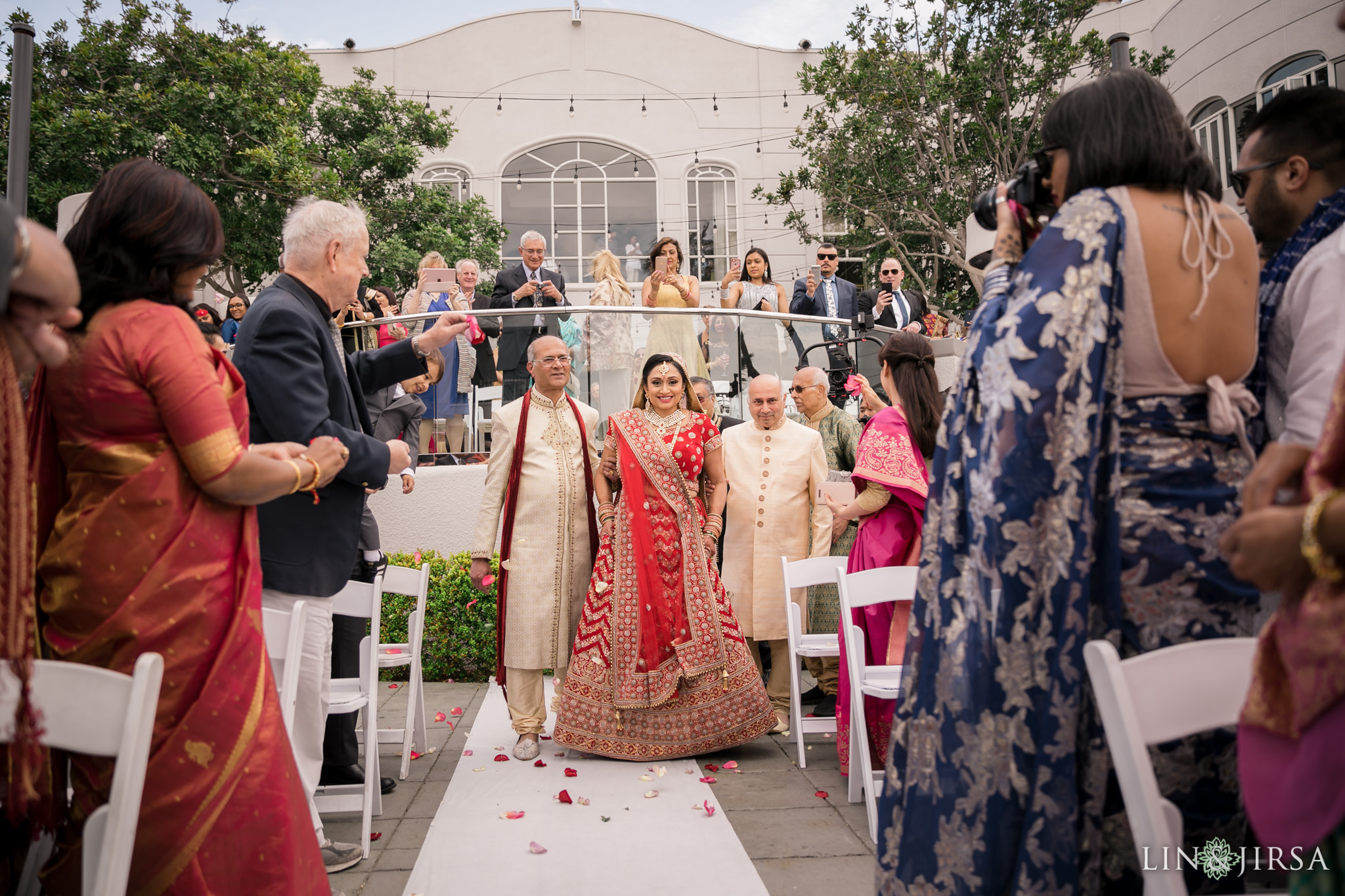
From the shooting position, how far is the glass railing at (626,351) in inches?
299

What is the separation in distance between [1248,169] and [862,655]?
2112 millimetres

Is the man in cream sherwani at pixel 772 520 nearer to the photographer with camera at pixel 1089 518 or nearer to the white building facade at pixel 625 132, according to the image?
the photographer with camera at pixel 1089 518

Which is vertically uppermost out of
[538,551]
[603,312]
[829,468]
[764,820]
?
[603,312]

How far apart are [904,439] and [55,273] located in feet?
10.7

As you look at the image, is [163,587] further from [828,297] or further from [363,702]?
[828,297]

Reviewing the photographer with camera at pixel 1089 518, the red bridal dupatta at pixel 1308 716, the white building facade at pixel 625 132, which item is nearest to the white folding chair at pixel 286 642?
the photographer with camera at pixel 1089 518

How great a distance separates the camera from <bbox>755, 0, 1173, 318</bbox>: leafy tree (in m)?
14.4

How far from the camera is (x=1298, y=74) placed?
12.8 m

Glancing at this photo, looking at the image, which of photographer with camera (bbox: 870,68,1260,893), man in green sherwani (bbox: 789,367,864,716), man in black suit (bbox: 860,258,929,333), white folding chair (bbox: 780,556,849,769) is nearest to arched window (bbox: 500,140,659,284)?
man in black suit (bbox: 860,258,929,333)

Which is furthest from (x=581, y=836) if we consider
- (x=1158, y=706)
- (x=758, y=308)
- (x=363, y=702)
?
(x=758, y=308)

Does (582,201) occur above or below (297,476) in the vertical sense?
above

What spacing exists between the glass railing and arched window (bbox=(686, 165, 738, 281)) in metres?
13.3

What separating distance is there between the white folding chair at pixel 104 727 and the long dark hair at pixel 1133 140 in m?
1.91

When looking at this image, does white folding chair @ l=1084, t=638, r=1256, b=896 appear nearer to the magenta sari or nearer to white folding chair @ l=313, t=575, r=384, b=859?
the magenta sari
